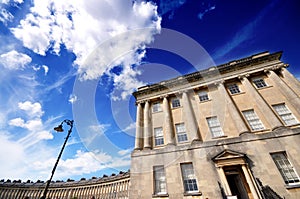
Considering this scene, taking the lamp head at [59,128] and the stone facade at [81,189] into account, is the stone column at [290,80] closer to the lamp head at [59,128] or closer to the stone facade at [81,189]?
the lamp head at [59,128]

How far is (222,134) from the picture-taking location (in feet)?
41.4

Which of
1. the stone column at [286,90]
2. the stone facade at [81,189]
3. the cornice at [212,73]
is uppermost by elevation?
the cornice at [212,73]

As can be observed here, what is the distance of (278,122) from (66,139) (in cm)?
1687

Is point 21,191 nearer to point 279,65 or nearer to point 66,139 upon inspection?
point 66,139

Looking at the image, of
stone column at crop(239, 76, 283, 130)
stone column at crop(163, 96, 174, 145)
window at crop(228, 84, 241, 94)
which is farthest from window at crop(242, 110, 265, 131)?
stone column at crop(163, 96, 174, 145)

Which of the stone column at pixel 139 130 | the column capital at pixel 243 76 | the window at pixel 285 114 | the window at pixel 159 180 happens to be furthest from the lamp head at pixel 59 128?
the column capital at pixel 243 76

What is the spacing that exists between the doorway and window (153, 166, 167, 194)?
17.4ft

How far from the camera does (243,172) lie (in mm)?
10266

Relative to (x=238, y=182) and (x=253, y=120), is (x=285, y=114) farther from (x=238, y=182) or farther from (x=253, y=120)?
(x=238, y=182)

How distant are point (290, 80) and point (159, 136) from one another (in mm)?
14921

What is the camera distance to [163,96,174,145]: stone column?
13488mm

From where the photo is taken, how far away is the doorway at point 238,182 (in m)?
10.3

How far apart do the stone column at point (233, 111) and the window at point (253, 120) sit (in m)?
0.81

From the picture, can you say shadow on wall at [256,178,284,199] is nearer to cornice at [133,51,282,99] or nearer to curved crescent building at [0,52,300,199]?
curved crescent building at [0,52,300,199]
